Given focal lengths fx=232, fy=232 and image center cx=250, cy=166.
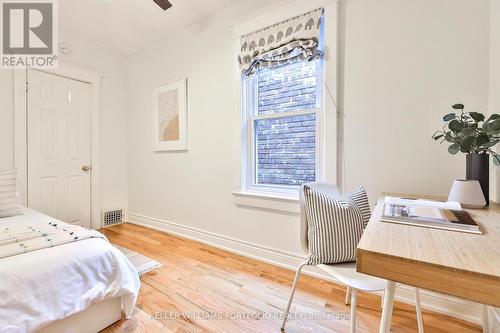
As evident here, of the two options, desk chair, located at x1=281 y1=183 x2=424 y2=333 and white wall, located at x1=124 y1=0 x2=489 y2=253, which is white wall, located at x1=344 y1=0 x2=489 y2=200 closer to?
white wall, located at x1=124 y1=0 x2=489 y2=253

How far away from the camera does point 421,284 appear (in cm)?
56

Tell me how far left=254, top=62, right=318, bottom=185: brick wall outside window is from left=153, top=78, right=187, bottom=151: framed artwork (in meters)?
1.04

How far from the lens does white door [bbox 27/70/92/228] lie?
2721 millimetres

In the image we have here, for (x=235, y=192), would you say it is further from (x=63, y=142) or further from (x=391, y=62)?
(x=63, y=142)

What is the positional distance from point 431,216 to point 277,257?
1.51m

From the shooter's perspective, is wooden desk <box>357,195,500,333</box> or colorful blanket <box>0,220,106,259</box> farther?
colorful blanket <box>0,220,106,259</box>

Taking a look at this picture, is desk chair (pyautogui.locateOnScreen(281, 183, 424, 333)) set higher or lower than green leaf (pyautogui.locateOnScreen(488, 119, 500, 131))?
lower

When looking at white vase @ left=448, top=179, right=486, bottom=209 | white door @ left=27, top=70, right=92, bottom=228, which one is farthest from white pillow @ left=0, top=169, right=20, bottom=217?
white vase @ left=448, top=179, right=486, bottom=209

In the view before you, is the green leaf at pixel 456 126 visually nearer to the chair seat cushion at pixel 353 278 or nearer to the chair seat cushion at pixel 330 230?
the chair seat cushion at pixel 330 230

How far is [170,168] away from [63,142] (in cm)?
137

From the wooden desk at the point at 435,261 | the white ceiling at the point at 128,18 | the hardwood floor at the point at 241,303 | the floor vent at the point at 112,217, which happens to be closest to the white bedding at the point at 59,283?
the hardwood floor at the point at 241,303

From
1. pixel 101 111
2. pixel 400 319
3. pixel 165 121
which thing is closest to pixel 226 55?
pixel 165 121

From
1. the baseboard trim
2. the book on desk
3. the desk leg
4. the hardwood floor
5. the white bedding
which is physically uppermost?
the book on desk

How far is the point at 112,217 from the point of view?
3.47 m
